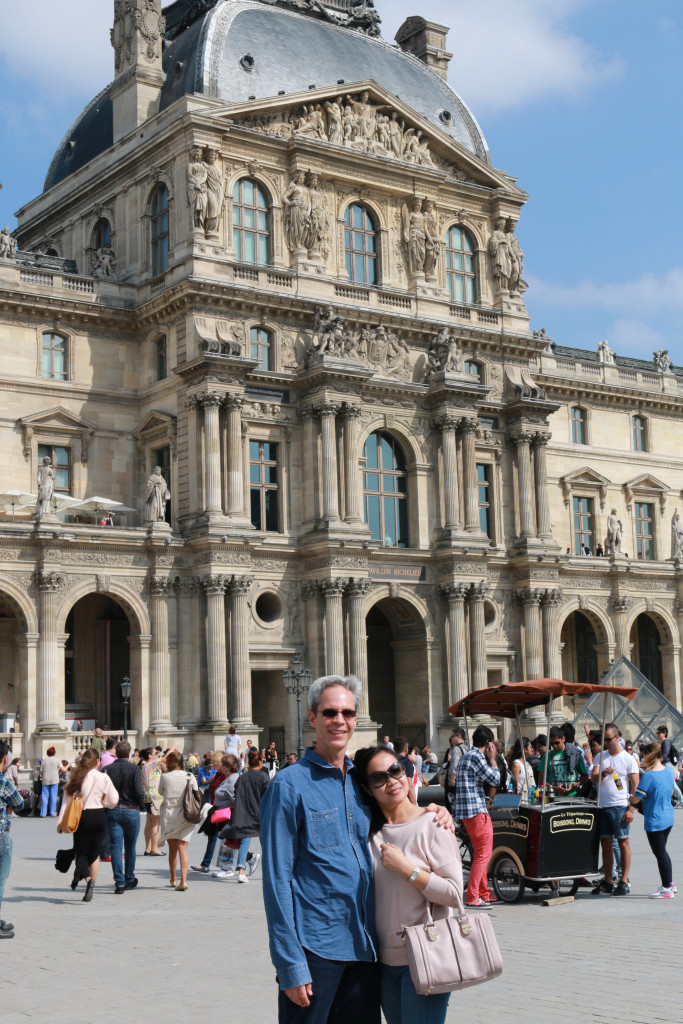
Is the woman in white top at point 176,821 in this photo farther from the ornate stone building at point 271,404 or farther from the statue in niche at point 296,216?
the statue in niche at point 296,216

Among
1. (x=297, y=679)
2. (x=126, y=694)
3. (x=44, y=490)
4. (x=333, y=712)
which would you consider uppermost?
(x=44, y=490)

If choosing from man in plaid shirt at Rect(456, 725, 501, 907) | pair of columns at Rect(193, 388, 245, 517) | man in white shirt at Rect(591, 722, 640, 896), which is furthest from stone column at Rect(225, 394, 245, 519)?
man in plaid shirt at Rect(456, 725, 501, 907)

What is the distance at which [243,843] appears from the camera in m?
20.8

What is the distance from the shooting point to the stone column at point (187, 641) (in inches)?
1711

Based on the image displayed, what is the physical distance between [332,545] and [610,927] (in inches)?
1205

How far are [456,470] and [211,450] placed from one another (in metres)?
10.4

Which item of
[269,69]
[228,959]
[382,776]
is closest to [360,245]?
[269,69]

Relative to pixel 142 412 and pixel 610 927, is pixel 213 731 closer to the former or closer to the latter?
pixel 142 412

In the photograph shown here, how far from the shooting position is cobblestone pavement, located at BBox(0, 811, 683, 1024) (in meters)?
10.9

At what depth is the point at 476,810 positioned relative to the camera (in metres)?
16.8

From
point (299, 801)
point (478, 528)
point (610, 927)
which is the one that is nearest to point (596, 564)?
point (478, 528)

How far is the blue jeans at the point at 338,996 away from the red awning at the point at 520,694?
458 inches

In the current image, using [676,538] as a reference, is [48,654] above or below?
below

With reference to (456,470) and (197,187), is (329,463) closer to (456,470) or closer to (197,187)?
(456,470)
